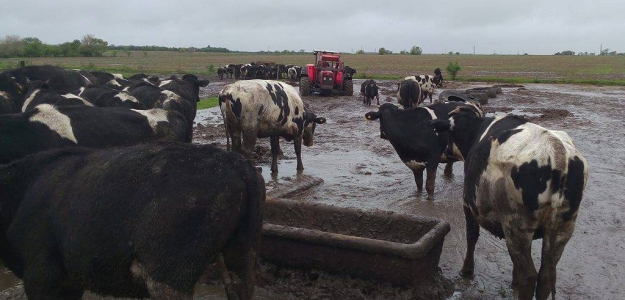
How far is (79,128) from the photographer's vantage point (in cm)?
649

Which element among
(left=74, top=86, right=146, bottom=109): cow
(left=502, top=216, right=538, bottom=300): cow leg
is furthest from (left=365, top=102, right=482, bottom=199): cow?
(left=74, top=86, right=146, bottom=109): cow

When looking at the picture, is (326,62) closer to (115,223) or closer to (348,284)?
(348,284)

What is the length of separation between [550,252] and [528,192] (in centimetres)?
59

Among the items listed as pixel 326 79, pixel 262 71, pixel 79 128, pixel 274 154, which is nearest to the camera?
pixel 79 128

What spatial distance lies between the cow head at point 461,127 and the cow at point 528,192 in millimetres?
854

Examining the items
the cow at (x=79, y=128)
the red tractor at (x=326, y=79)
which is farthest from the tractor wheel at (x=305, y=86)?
the cow at (x=79, y=128)

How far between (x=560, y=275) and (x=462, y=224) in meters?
1.84

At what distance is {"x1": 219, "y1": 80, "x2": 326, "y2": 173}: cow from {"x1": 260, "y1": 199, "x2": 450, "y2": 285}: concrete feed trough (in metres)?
3.92

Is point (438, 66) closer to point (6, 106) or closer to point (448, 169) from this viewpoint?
point (448, 169)

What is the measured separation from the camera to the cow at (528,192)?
13.6 ft

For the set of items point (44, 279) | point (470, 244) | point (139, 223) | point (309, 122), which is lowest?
point (470, 244)

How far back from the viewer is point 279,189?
8711mm

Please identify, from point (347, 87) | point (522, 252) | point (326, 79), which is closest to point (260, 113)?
point (522, 252)

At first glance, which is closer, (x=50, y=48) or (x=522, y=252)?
(x=522, y=252)
